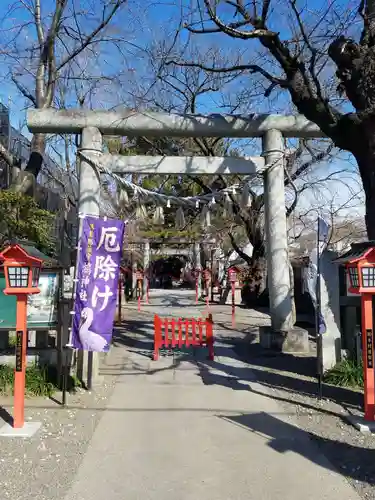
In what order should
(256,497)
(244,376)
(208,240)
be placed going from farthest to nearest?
(208,240) < (244,376) < (256,497)

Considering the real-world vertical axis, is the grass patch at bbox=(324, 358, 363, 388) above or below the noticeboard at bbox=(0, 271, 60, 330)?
below

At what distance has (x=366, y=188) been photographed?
260 inches

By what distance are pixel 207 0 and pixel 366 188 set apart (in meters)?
3.73

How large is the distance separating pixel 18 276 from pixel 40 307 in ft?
5.51

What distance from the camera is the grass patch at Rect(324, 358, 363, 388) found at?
7160mm

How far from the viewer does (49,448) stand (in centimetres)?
484

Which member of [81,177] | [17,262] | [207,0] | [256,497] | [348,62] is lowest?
[256,497]

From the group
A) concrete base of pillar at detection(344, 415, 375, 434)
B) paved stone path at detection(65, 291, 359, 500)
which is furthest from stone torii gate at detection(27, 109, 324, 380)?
concrete base of pillar at detection(344, 415, 375, 434)

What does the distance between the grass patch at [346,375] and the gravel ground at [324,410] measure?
225mm

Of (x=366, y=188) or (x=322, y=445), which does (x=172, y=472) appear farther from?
(x=366, y=188)

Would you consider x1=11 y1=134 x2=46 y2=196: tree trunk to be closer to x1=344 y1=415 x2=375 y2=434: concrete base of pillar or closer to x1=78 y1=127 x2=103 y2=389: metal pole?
x1=78 y1=127 x2=103 y2=389: metal pole

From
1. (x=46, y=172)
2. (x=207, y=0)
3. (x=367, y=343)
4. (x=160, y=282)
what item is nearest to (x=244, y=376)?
(x=367, y=343)

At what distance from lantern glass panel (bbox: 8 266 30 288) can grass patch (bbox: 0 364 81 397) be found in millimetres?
2078

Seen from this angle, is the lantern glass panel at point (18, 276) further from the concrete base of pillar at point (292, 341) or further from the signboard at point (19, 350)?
the concrete base of pillar at point (292, 341)
